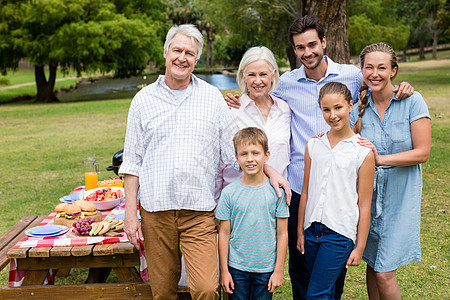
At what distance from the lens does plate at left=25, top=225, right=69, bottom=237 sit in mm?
3477

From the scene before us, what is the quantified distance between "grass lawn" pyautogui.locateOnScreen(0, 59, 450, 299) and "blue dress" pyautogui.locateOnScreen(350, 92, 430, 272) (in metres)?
1.24

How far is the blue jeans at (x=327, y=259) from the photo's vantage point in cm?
267

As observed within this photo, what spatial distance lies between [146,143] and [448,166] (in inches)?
266

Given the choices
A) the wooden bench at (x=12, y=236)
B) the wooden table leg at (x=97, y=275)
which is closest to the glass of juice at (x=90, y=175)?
the wooden bench at (x=12, y=236)

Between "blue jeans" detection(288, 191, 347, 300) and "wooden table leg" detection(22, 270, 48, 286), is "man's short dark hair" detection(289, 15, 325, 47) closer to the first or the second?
"blue jeans" detection(288, 191, 347, 300)

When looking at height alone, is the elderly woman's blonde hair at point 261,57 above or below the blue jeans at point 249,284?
above

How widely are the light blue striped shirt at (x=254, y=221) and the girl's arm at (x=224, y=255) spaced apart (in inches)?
1.7

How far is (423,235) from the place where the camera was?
16.8 ft

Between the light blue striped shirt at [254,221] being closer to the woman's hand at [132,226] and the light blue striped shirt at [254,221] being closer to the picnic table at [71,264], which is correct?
the woman's hand at [132,226]

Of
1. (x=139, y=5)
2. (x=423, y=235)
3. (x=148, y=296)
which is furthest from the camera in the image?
(x=139, y=5)

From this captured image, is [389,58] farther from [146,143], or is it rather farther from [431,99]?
[431,99]

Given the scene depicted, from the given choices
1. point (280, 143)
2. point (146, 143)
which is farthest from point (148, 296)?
point (280, 143)

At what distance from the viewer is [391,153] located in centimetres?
282

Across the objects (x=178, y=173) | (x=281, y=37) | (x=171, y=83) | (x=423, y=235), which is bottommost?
(x=423, y=235)
